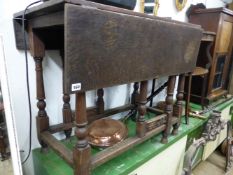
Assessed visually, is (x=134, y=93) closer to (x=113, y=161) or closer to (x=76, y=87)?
(x=113, y=161)

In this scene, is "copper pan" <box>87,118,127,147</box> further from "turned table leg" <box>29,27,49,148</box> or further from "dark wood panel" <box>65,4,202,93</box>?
"dark wood panel" <box>65,4,202,93</box>

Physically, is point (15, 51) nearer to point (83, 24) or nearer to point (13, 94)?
point (13, 94)

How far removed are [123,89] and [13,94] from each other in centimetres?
82

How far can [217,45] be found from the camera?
1.79 meters

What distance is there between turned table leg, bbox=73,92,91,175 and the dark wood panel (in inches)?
2.9

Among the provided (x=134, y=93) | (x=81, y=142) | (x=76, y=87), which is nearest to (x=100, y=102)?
(x=134, y=93)

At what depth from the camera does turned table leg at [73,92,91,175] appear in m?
0.71

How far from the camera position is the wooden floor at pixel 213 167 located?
6.23 ft

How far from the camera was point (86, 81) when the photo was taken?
66cm

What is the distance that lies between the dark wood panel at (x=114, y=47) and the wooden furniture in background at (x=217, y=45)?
0.93 meters

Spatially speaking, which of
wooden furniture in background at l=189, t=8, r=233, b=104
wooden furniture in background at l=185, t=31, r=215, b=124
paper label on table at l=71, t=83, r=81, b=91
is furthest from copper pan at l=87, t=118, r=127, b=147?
wooden furniture in background at l=189, t=8, r=233, b=104

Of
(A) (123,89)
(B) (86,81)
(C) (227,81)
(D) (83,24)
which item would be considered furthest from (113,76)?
(C) (227,81)

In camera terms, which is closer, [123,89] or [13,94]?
[13,94]

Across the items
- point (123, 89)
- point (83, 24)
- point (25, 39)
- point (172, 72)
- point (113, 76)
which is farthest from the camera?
point (123, 89)
